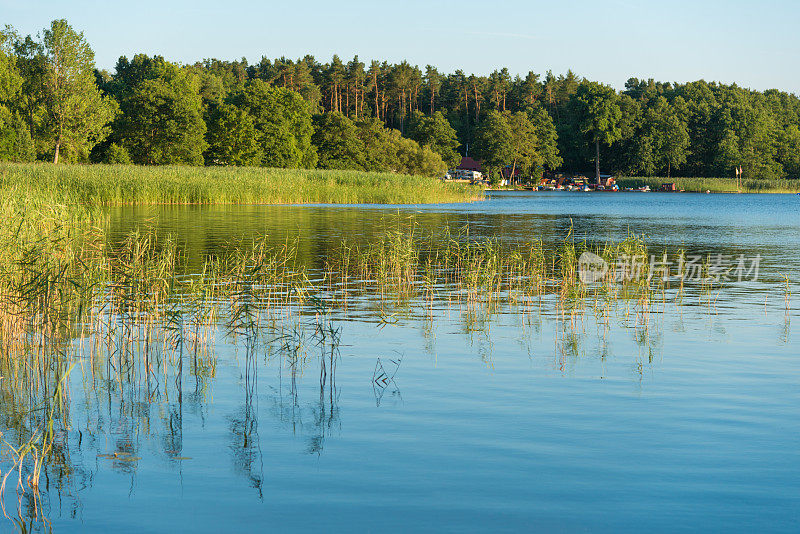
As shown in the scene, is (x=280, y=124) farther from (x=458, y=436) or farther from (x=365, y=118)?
(x=458, y=436)

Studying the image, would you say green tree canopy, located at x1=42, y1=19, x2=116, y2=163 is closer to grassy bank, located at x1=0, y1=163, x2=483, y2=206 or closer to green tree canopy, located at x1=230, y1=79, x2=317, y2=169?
green tree canopy, located at x1=230, y1=79, x2=317, y2=169

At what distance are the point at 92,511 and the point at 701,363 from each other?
8.11 m

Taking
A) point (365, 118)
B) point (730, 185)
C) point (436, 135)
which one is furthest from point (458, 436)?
point (436, 135)

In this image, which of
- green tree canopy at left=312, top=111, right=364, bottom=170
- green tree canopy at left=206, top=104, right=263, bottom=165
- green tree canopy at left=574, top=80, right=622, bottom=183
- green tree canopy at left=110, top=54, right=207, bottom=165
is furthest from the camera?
green tree canopy at left=574, top=80, right=622, bottom=183

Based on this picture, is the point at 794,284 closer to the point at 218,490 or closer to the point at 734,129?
the point at 218,490

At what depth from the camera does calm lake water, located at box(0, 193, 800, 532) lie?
5.90 meters

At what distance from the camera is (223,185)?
178 feet

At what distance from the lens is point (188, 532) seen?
5570mm

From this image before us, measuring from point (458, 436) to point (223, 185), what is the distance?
48812mm

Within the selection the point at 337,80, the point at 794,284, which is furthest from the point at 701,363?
the point at 337,80

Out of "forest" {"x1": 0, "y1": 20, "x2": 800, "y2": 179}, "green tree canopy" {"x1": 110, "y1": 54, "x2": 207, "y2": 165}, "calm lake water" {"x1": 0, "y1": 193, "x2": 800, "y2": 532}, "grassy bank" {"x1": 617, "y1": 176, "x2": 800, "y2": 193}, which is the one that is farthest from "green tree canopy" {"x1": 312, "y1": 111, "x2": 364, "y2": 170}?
"calm lake water" {"x1": 0, "y1": 193, "x2": 800, "y2": 532}

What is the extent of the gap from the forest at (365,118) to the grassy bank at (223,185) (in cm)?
2452

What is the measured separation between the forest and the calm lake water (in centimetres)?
7050

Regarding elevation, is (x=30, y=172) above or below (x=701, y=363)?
above
